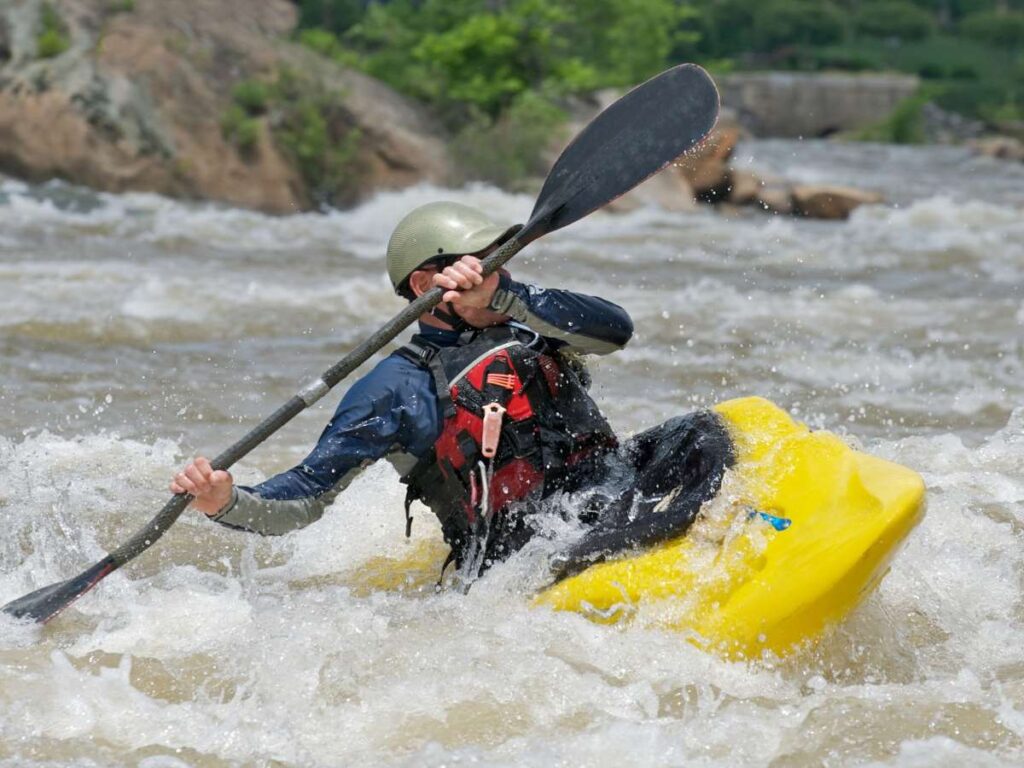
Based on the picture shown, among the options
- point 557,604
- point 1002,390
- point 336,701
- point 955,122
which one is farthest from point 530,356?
point 955,122

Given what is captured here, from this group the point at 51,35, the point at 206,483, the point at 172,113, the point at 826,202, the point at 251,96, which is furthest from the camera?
the point at 826,202

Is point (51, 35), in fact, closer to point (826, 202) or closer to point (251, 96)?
point (251, 96)

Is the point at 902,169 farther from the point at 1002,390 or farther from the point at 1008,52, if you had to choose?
the point at 1008,52

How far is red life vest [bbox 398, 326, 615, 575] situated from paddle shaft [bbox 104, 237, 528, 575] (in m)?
0.08

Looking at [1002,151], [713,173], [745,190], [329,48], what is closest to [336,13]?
[329,48]

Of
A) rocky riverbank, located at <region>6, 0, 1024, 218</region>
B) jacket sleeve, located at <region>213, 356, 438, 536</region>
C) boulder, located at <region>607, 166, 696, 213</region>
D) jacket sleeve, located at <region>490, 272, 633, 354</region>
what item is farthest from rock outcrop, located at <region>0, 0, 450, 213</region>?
jacket sleeve, located at <region>213, 356, 438, 536</region>

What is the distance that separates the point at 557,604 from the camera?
10.7 feet

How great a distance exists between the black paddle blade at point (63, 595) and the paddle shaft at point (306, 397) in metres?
0.04

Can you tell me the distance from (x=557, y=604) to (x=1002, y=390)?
13.2ft

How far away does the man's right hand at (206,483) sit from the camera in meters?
3.08

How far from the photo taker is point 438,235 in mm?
3381

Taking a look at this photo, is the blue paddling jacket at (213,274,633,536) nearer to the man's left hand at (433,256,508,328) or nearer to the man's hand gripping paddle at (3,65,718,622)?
the man's left hand at (433,256,508,328)

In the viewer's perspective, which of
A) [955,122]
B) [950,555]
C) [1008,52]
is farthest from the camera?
[1008,52]

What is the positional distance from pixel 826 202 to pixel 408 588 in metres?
12.8
